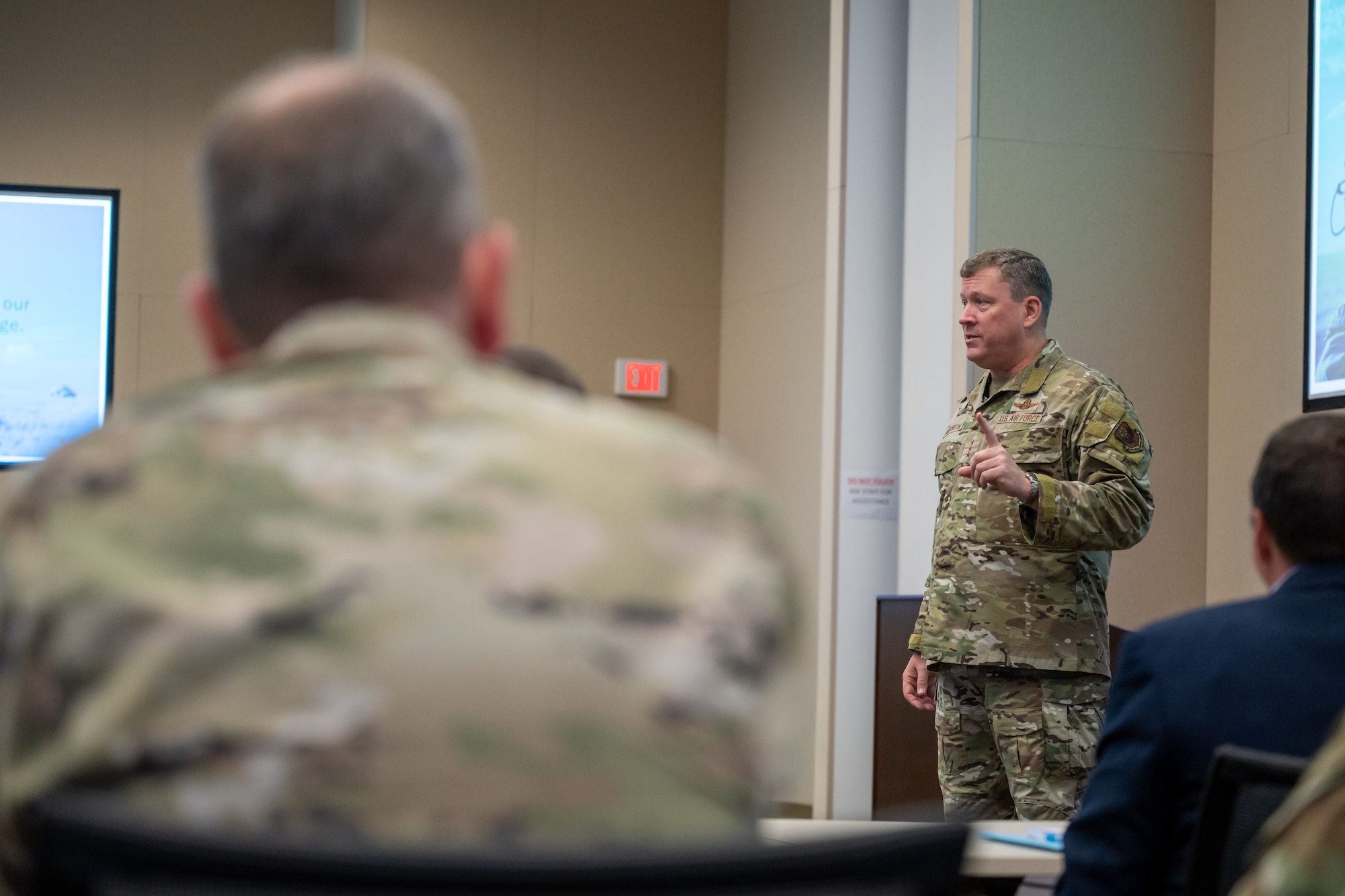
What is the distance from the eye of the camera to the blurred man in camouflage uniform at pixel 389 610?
69 cm

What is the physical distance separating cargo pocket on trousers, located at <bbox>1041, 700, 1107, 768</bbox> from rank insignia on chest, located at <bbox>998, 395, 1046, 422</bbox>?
63 centimetres

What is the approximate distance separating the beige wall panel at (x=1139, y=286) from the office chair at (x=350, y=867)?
361 cm

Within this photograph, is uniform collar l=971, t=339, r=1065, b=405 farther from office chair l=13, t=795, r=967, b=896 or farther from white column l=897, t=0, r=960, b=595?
office chair l=13, t=795, r=967, b=896

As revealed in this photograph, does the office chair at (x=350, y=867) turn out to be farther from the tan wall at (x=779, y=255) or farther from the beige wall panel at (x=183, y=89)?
the beige wall panel at (x=183, y=89)

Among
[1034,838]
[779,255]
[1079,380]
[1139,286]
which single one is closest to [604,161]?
[779,255]

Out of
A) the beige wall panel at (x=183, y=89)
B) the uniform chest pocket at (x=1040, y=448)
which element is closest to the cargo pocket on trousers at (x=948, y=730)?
the uniform chest pocket at (x=1040, y=448)

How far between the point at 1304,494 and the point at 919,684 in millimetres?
2018

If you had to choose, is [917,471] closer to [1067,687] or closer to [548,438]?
[1067,687]

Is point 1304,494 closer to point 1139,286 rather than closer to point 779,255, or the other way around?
point 1139,286

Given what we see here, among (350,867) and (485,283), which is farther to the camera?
(485,283)

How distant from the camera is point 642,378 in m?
6.62

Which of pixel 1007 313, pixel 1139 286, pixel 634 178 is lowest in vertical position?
pixel 1007 313

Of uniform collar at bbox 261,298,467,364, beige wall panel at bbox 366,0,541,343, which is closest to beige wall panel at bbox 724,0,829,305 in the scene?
beige wall panel at bbox 366,0,541,343

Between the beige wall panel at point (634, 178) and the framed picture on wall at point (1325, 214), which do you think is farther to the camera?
the beige wall panel at point (634, 178)
